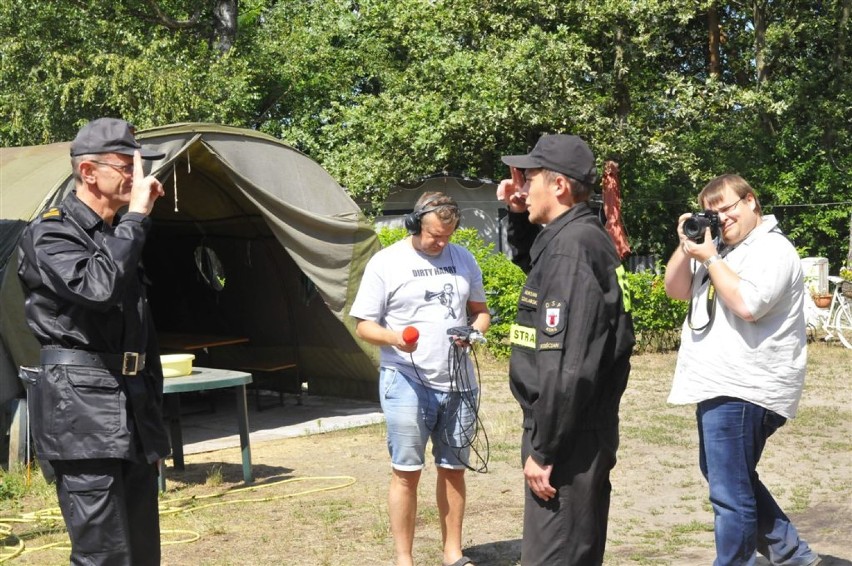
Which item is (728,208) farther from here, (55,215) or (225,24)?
(225,24)

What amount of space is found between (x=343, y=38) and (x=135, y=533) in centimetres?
2554

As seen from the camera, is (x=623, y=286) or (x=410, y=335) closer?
(x=623, y=286)

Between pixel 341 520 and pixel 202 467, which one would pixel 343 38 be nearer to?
pixel 202 467

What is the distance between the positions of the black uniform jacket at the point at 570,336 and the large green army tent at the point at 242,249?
5.58 m

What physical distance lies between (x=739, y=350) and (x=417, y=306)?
1.59 metres

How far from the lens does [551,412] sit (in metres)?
3.62

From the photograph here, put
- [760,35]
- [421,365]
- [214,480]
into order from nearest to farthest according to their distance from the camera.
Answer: [421,365], [214,480], [760,35]

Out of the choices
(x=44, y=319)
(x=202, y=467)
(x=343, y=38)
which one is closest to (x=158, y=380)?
(x=44, y=319)

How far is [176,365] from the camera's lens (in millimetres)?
7875

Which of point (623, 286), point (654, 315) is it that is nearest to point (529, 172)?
point (623, 286)

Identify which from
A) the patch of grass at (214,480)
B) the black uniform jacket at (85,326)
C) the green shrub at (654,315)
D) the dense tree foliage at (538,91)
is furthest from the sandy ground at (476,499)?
the dense tree foliage at (538,91)

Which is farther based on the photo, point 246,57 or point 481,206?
point 246,57

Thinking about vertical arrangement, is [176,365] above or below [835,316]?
above

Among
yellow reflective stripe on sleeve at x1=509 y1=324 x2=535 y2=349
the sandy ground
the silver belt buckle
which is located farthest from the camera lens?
the silver belt buckle
